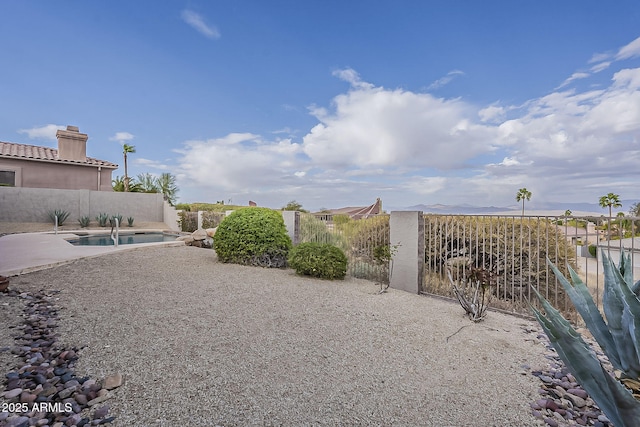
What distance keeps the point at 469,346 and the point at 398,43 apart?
7.73 meters

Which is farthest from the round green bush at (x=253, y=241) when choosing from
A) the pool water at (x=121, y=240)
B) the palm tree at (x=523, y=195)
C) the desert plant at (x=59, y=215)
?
the palm tree at (x=523, y=195)

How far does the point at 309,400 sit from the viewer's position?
7.58 ft

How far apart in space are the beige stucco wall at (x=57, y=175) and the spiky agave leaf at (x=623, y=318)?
74.7 feet

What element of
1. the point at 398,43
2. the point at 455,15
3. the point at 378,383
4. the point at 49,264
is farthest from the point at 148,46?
the point at 378,383

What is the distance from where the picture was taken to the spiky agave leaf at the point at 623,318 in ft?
4.12

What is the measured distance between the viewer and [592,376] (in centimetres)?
120

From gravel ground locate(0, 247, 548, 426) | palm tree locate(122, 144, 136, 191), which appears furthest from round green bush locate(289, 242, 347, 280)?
palm tree locate(122, 144, 136, 191)

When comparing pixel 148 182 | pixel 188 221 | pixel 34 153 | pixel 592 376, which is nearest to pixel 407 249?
pixel 592 376

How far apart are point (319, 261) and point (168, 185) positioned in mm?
22771

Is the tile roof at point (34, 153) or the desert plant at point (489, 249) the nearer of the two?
the desert plant at point (489, 249)

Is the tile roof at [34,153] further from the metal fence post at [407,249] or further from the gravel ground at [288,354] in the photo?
the metal fence post at [407,249]

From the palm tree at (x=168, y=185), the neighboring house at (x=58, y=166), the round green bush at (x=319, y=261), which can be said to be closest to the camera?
the round green bush at (x=319, y=261)

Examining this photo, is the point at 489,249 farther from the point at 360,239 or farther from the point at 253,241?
the point at 253,241

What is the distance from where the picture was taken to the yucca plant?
1.06 meters
